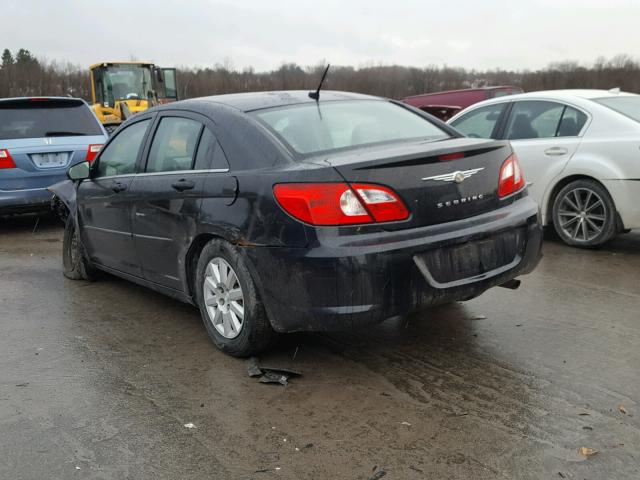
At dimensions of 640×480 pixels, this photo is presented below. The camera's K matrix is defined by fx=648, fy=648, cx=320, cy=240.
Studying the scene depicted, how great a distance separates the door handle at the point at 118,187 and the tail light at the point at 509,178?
272 centimetres

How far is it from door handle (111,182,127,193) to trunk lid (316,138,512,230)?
1.97 meters

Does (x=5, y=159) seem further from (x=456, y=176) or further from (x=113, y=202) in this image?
(x=456, y=176)

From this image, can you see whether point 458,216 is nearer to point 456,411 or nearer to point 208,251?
point 456,411

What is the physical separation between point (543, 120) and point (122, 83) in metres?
16.0

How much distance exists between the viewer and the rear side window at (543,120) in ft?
21.9

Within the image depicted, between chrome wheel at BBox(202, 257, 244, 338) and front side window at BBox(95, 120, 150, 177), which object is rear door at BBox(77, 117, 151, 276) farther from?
chrome wheel at BBox(202, 257, 244, 338)

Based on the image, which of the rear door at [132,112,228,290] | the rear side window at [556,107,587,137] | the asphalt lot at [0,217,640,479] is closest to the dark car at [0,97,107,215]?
the asphalt lot at [0,217,640,479]

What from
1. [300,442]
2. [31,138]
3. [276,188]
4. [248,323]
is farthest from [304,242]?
[31,138]

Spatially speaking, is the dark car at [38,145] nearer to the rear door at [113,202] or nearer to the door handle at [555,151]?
the rear door at [113,202]

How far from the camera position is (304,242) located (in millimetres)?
3369

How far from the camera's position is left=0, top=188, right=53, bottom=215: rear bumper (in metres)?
8.24

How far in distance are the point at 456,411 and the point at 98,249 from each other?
3.52 meters

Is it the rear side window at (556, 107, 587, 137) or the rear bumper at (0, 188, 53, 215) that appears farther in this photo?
the rear bumper at (0, 188, 53, 215)

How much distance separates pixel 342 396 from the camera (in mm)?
3443
